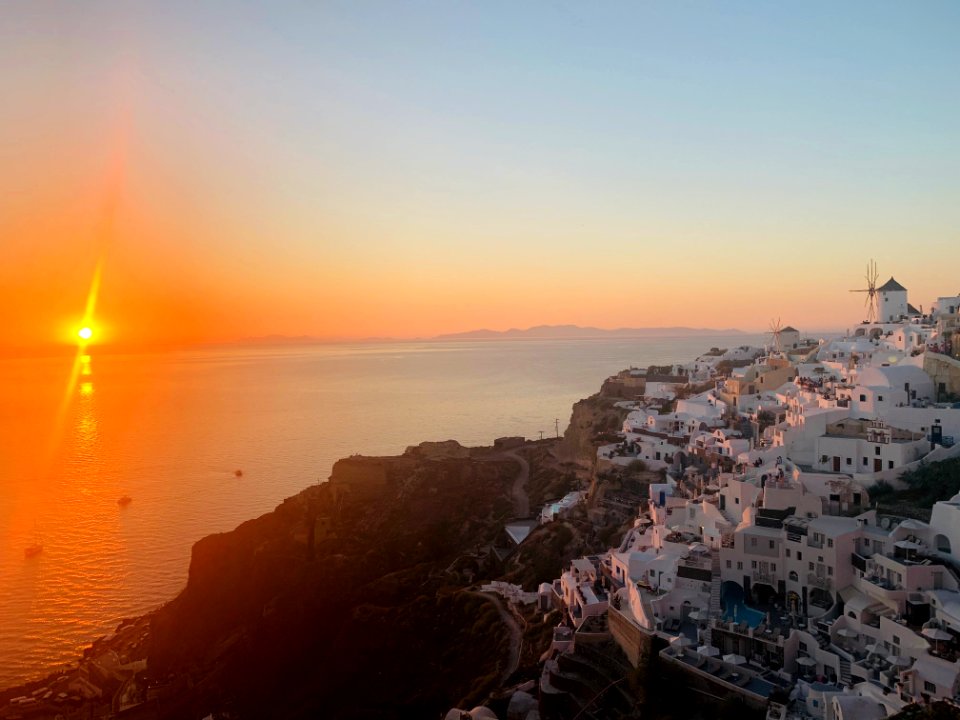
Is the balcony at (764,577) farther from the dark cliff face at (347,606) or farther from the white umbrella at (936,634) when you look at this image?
the dark cliff face at (347,606)

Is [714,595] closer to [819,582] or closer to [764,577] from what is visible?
[764,577]

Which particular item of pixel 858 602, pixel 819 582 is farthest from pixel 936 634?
pixel 819 582

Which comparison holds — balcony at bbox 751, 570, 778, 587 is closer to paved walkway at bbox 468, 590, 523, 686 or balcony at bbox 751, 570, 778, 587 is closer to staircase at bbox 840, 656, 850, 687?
staircase at bbox 840, 656, 850, 687

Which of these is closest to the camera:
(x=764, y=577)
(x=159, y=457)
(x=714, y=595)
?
(x=714, y=595)

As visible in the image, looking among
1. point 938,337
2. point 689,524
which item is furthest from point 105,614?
point 938,337

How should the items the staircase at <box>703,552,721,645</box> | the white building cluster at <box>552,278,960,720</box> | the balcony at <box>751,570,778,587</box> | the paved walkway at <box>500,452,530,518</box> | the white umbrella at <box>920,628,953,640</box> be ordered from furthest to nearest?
the paved walkway at <box>500,452,530,518</box>, the balcony at <box>751,570,778,587</box>, the staircase at <box>703,552,721,645</box>, the white building cluster at <box>552,278,960,720</box>, the white umbrella at <box>920,628,953,640</box>

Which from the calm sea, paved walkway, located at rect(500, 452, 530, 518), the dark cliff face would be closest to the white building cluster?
the dark cliff face

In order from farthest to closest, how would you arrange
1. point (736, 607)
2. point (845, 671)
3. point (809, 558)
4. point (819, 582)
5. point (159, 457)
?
point (159, 457)
point (736, 607)
point (809, 558)
point (819, 582)
point (845, 671)
